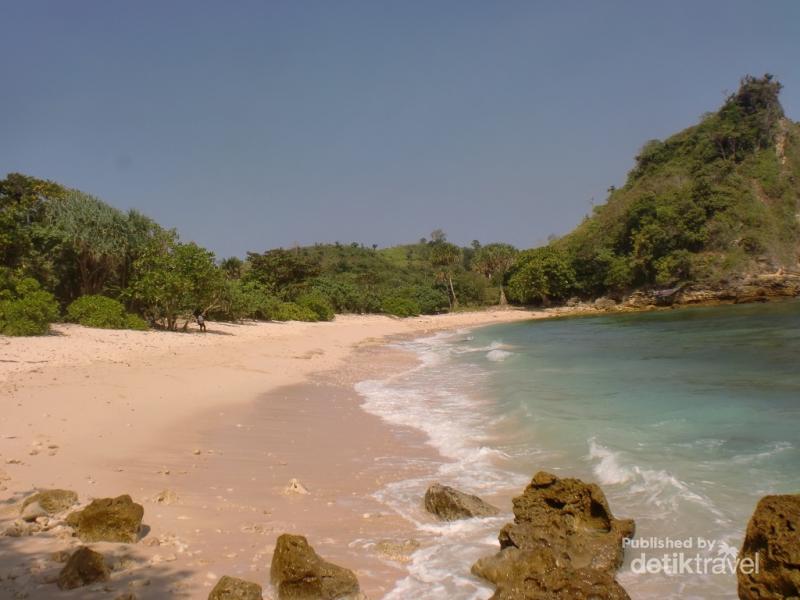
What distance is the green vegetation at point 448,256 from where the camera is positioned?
25.1 meters

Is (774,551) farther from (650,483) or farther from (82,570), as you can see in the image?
(82,570)

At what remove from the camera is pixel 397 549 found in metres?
4.98

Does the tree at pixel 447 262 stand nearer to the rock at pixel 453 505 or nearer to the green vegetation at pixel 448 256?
the green vegetation at pixel 448 256

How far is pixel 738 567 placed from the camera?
3.86 metres

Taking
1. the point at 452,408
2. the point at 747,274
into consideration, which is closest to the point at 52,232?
the point at 452,408

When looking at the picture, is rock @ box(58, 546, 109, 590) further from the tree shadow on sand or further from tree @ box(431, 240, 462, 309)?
tree @ box(431, 240, 462, 309)

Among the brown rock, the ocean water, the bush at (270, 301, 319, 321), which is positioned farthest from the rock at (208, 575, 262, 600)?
the bush at (270, 301, 319, 321)

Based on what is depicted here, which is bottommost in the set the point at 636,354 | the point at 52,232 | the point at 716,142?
the point at 636,354

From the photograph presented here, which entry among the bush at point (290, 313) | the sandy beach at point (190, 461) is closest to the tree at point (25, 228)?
the sandy beach at point (190, 461)

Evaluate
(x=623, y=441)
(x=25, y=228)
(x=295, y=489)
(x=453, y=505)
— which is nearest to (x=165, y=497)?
(x=295, y=489)

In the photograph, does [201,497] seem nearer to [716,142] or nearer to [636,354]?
[636,354]

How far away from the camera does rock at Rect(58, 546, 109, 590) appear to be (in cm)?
360

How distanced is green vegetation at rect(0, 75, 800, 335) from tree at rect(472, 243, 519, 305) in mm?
231

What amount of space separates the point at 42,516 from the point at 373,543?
9.58 ft
